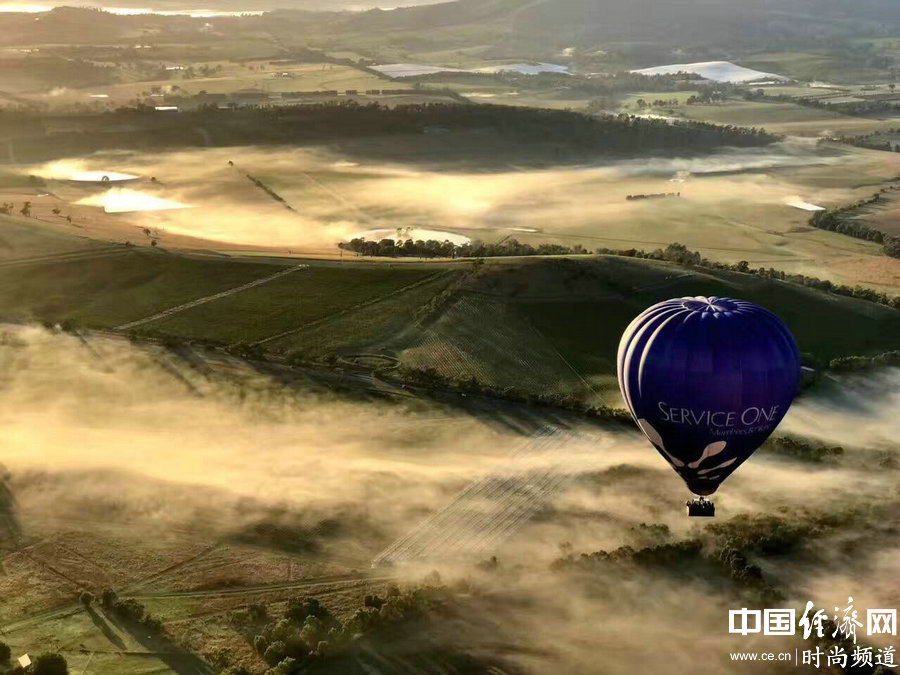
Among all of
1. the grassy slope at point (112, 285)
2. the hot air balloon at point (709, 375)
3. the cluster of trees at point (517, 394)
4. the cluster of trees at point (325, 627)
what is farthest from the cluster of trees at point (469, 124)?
the hot air balloon at point (709, 375)

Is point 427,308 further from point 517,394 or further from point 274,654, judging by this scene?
point 274,654

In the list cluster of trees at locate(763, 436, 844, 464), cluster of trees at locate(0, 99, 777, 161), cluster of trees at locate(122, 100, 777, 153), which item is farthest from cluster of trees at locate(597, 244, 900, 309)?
cluster of trees at locate(122, 100, 777, 153)

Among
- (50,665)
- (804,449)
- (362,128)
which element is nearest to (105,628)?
(50,665)

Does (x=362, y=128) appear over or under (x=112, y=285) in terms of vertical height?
over

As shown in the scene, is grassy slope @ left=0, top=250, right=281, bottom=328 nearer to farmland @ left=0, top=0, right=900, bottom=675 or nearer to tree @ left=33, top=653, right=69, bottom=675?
farmland @ left=0, top=0, right=900, bottom=675

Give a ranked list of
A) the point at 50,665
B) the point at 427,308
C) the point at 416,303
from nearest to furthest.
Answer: the point at 50,665 < the point at 427,308 < the point at 416,303

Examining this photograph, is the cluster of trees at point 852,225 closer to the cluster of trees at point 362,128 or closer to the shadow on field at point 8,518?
the cluster of trees at point 362,128

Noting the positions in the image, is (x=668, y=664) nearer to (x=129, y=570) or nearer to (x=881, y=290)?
(x=129, y=570)
